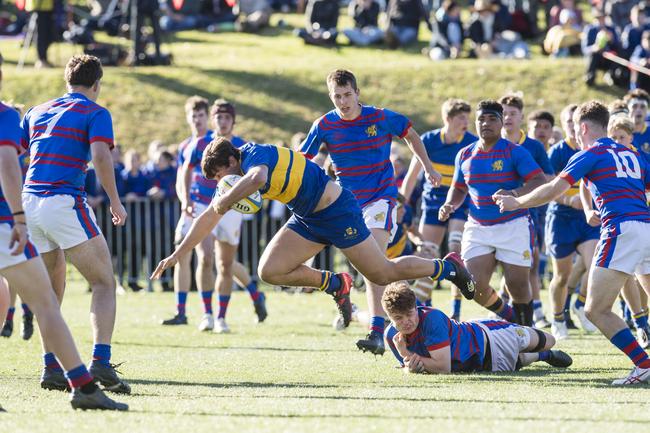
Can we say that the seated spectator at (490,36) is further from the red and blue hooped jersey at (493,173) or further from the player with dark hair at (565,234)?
the red and blue hooped jersey at (493,173)

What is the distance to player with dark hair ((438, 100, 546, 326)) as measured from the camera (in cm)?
1004

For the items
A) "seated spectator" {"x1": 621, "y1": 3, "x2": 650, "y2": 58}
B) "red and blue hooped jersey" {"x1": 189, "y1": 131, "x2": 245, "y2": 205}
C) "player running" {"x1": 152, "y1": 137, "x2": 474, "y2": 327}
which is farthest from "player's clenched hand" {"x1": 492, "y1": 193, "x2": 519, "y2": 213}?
"seated spectator" {"x1": 621, "y1": 3, "x2": 650, "y2": 58}

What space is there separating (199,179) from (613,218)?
19.0ft

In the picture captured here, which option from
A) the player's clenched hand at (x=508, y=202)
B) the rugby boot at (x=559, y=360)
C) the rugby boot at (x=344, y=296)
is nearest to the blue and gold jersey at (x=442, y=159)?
the rugby boot at (x=344, y=296)

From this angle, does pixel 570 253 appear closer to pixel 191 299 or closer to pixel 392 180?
pixel 392 180

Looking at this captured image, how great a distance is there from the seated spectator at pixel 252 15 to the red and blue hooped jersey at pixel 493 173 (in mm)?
24200

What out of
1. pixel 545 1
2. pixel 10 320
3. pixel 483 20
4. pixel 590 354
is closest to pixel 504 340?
pixel 590 354

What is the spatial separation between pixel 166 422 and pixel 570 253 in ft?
20.4

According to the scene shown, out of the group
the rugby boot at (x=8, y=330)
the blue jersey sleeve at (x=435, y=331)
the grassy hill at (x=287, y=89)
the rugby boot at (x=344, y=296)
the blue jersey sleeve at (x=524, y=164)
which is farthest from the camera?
the grassy hill at (x=287, y=89)

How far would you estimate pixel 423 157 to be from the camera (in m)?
10.2

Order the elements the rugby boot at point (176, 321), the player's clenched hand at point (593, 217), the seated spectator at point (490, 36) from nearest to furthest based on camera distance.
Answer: the player's clenched hand at point (593, 217)
the rugby boot at point (176, 321)
the seated spectator at point (490, 36)

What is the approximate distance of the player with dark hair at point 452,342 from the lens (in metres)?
8.46

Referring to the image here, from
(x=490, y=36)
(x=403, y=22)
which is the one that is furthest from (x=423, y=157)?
(x=403, y=22)

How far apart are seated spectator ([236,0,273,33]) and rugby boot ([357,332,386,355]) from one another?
25.2 m
